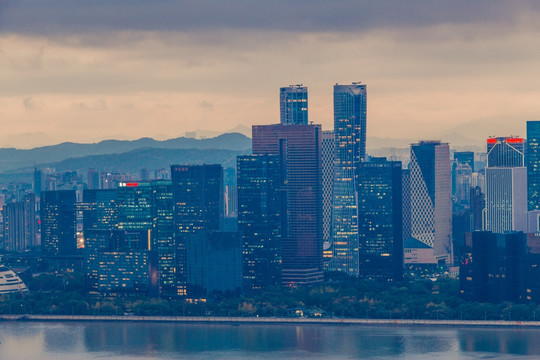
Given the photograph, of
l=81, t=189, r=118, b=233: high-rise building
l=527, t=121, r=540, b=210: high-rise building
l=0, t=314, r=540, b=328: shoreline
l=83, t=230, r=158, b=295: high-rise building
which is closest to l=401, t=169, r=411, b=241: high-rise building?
l=527, t=121, r=540, b=210: high-rise building

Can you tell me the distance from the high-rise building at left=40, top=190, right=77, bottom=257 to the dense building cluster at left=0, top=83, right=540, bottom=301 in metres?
0.09

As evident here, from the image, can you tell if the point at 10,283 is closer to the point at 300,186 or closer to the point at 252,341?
the point at 300,186

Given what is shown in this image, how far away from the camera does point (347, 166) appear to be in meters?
109

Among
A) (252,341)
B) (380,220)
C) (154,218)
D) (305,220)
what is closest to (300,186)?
(305,220)

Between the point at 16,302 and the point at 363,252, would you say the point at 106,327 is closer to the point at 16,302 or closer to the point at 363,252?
the point at 16,302

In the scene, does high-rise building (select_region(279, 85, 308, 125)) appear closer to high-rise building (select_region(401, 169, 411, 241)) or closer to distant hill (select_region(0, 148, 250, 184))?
high-rise building (select_region(401, 169, 411, 241))

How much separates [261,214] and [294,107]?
1255cm

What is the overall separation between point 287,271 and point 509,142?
20965 millimetres

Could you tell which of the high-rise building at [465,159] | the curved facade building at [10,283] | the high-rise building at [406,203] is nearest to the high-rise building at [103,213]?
the curved facade building at [10,283]

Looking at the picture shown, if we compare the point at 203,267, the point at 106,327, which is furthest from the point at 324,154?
the point at 106,327

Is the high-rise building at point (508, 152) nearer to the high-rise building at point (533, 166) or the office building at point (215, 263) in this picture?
the high-rise building at point (533, 166)

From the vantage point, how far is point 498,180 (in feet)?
360

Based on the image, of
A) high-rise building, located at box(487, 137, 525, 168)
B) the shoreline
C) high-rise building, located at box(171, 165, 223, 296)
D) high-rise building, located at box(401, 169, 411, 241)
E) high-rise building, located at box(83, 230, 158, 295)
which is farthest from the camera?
high-rise building, located at box(401, 169, 411, 241)

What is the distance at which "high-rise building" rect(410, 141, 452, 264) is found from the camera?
113938 millimetres
